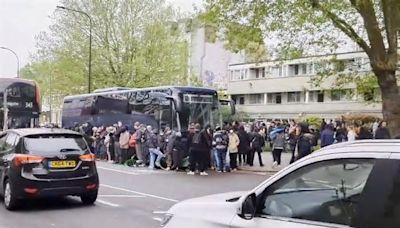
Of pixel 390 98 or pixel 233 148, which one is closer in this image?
pixel 390 98

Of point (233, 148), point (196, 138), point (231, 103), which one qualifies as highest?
point (231, 103)

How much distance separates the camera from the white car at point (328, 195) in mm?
3073

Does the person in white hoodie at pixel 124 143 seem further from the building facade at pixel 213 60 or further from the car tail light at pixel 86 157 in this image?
A: the building facade at pixel 213 60

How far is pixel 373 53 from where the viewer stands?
52.1ft

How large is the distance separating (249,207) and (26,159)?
7058 mm

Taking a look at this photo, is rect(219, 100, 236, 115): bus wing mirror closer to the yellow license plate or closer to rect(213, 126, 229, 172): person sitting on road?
rect(213, 126, 229, 172): person sitting on road

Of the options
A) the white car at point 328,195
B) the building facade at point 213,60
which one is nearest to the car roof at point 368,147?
the white car at point 328,195

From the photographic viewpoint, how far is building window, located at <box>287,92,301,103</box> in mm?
61431

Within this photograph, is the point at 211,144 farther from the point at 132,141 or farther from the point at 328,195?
the point at 328,195

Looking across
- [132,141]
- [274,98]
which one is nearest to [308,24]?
[132,141]

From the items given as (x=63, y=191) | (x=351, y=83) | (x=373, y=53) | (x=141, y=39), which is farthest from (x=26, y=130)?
(x=141, y=39)

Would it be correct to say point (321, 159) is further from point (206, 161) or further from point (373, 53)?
→ point (206, 161)

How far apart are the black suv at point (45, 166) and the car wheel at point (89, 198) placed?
11mm

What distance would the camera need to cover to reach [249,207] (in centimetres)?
374
